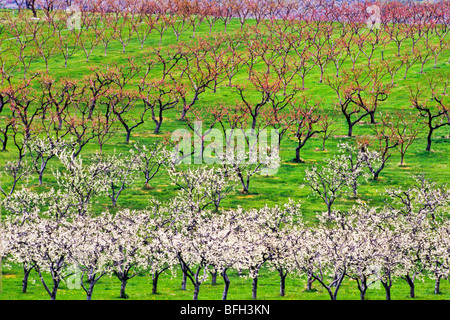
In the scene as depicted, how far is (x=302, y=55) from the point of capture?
132 meters

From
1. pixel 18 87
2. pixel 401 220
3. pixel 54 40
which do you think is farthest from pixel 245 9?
pixel 401 220

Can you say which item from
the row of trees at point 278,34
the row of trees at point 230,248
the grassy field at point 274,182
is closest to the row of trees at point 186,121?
the grassy field at point 274,182

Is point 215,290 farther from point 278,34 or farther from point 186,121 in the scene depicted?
point 278,34

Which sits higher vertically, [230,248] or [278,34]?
[278,34]

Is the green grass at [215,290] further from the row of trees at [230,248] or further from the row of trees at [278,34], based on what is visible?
the row of trees at [278,34]

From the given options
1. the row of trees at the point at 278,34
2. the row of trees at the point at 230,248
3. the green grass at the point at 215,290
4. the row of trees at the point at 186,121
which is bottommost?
the green grass at the point at 215,290

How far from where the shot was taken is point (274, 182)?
78062mm

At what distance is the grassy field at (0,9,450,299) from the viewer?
5238 centimetres

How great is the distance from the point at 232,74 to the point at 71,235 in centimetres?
7971

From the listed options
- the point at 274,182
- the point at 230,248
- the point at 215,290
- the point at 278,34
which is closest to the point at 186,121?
the point at 274,182

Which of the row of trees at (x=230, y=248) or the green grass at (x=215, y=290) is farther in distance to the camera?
the green grass at (x=215, y=290)

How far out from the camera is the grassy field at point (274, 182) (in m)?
52.4

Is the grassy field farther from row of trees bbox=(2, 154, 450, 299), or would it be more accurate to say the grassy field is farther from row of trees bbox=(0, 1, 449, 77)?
row of trees bbox=(0, 1, 449, 77)
